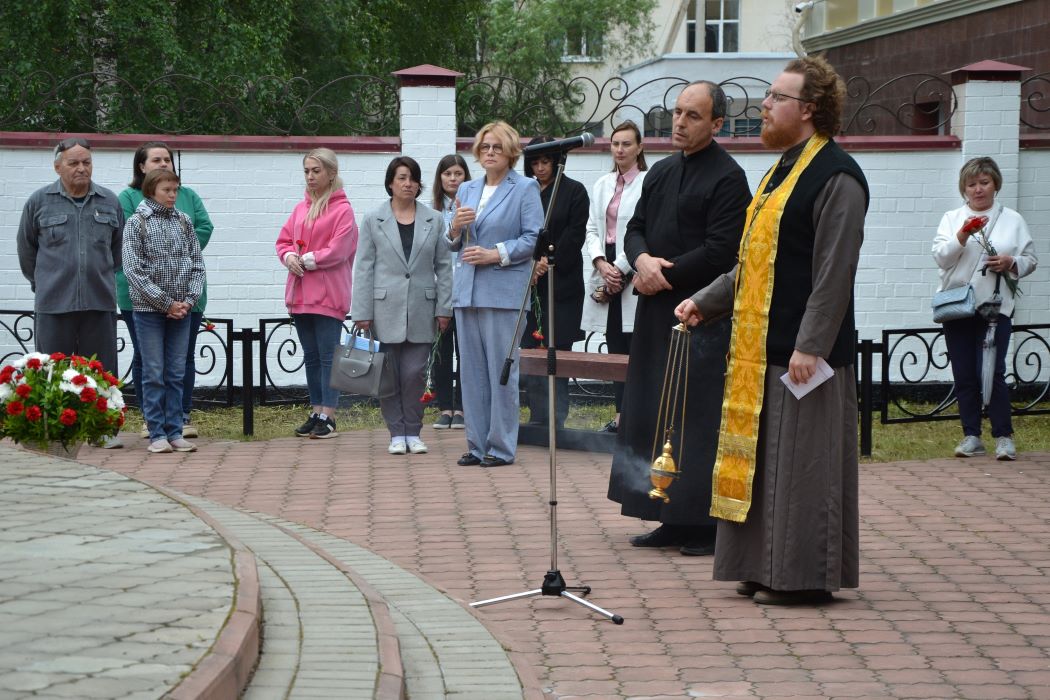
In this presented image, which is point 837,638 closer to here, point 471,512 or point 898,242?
point 471,512

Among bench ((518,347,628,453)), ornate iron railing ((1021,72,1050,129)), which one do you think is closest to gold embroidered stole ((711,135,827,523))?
bench ((518,347,628,453))

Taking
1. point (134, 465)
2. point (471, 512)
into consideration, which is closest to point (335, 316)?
point (134, 465)

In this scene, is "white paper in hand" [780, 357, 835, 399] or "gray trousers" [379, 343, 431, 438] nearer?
"white paper in hand" [780, 357, 835, 399]

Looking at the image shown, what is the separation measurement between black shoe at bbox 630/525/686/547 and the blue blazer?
2597 millimetres

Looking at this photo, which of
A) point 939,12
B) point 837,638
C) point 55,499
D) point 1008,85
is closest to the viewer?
point 837,638

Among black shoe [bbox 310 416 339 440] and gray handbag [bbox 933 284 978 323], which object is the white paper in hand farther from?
black shoe [bbox 310 416 339 440]

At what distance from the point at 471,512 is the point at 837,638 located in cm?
291

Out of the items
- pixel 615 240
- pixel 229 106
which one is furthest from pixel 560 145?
pixel 229 106

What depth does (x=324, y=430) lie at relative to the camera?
10.9m

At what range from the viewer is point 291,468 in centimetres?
955

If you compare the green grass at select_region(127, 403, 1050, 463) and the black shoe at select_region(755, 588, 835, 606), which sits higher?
the black shoe at select_region(755, 588, 835, 606)

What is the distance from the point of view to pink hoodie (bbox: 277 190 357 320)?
10664 millimetres

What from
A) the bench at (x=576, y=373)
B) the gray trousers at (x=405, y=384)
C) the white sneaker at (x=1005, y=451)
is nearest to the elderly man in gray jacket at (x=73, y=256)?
the gray trousers at (x=405, y=384)

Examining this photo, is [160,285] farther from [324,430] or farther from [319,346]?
[324,430]
